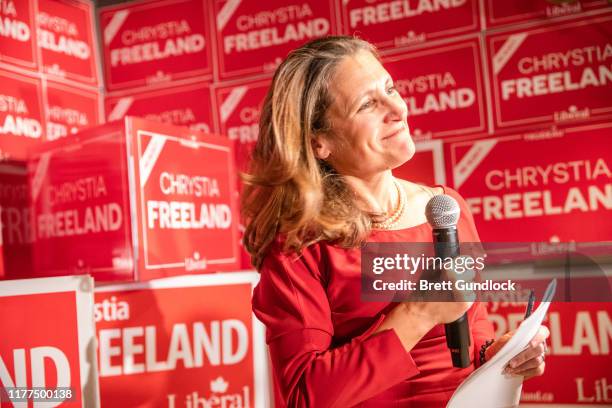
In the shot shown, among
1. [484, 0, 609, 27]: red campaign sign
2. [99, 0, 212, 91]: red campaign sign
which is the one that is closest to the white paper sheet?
[484, 0, 609, 27]: red campaign sign

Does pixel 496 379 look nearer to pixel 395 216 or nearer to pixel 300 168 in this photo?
pixel 395 216

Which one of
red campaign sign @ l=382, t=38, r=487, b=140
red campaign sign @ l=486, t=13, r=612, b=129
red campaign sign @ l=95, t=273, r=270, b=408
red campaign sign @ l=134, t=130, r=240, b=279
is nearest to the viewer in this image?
red campaign sign @ l=95, t=273, r=270, b=408

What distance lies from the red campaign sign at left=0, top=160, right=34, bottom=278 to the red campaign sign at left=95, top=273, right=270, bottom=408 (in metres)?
0.51

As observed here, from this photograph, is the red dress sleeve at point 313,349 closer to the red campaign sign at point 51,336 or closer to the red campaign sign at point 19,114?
the red campaign sign at point 51,336

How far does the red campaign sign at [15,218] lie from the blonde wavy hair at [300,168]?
1104mm

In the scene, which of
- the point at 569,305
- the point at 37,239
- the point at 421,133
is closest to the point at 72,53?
the point at 37,239

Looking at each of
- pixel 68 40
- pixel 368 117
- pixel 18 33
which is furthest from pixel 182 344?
pixel 68 40

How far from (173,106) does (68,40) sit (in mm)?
438

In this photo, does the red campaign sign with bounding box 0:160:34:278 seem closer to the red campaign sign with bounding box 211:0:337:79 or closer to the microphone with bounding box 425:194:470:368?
the red campaign sign with bounding box 211:0:337:79

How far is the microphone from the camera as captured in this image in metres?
0.91

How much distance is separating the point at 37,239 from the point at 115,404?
2.02 feet

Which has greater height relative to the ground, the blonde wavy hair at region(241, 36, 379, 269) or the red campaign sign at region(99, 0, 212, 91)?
the red campaign sign at region(99, 0, 212, 91)

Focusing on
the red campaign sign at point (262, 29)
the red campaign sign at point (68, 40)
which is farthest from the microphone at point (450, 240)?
the red campaign sign at point (68, 40)

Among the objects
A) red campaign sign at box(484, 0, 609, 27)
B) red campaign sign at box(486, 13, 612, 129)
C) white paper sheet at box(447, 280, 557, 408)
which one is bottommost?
white paper sheet at box(447, 280, 557, 408)
